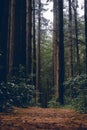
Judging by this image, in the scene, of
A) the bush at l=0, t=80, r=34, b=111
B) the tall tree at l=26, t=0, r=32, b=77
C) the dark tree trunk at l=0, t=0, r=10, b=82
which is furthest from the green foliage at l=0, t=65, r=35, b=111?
the tall tree at l=26, t=0, r=32, b=77

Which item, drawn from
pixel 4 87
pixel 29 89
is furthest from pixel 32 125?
pixel 29 89

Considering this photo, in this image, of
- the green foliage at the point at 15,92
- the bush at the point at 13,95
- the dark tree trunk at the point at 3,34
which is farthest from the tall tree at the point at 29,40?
the dark tree trunk at the point at 3,34

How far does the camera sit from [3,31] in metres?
9.15

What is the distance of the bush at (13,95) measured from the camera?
924cm

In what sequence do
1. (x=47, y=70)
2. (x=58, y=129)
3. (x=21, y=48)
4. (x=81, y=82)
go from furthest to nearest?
(x=47, y=70)
(x=21, y=48)
(x=81, y=82)
(x=58, y=129)

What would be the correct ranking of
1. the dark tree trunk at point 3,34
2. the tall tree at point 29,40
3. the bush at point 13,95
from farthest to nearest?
1. the tall tree at point 29,40
2. the bush at point 13,95
3. the dark tree trunk at point 3,34

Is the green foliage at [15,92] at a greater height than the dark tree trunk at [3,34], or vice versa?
the dark tree trunk at [3,34]

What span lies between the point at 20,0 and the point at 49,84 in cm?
2569

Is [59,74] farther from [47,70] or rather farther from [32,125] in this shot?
[47,70]

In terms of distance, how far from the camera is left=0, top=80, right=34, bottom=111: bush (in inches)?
364

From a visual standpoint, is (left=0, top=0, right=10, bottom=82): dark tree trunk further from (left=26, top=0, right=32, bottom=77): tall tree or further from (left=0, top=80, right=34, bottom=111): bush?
(left=26, top=0, right=32, bottom=77): tall tree

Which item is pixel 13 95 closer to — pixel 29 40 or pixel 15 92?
pixel 15 92

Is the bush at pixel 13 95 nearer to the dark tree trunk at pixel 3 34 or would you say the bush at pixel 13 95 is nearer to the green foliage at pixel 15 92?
the green foliage at pixel 15 92

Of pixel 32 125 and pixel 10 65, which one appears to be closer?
pixel 32 125
